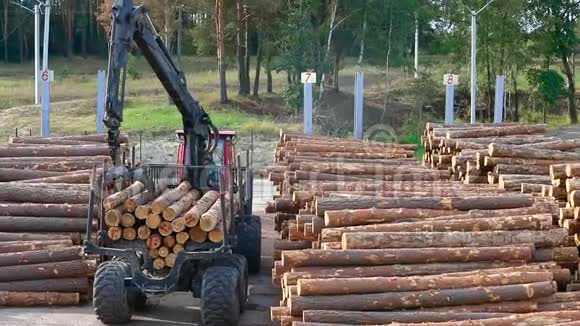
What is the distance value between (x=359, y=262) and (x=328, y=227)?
3.15 ft

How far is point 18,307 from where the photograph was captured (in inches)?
550

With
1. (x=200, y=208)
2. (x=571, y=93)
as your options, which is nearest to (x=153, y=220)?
(x=200, y=208)

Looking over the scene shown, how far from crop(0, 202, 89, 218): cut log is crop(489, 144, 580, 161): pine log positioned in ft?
22.3

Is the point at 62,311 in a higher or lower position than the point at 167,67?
lower

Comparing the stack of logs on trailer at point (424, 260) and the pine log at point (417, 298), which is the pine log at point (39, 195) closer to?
the stack of logs on trailer at point (424, 260)

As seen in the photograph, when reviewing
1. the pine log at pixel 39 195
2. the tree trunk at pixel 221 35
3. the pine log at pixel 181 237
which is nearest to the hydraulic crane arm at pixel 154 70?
the pine log at pixel 39 195

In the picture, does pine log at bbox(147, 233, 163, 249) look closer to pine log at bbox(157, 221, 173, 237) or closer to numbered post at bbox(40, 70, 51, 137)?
pine log at bbox(157, 221, 173, 237)

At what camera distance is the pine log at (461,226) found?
11.3 m

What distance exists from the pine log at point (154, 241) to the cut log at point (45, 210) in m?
3.45

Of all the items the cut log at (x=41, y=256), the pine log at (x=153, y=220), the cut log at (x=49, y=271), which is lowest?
the cut log at (x=49, y=271)

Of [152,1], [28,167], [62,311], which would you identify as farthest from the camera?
[152,1]

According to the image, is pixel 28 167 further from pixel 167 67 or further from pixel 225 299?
pixel 225 299

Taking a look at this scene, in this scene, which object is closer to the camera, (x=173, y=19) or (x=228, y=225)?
(x=228, y=225)

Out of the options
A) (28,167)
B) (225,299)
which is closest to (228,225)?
(225,299)
